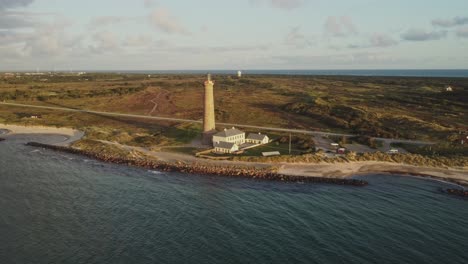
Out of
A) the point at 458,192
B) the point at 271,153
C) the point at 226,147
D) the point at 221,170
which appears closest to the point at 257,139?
the point at 226,147

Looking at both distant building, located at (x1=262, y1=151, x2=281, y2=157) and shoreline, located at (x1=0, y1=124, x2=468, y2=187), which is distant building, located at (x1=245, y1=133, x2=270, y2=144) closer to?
distant building, located at (x1=262, y1=151, x2=281, y2=157)

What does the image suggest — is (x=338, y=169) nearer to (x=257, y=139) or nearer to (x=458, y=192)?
(x=458, y=192)

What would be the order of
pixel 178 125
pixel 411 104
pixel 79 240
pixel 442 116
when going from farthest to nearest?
pixel 411 104 → pixel 442 116 → pixel 178 125 → pixel 79 240

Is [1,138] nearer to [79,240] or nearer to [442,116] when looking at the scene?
[79,240]

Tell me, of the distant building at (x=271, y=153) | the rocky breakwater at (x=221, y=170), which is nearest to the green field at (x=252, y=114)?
the rocky breakwater at (x=221, y=170)

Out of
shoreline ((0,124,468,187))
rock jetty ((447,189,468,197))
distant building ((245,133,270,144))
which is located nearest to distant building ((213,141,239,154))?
shoreline ((0,124,468,187))

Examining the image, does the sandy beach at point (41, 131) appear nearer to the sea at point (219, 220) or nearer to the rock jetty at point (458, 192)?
the sea at point (219, 220)

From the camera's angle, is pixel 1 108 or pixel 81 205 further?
pixel 1 108

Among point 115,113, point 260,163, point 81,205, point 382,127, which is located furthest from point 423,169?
point 115,113
